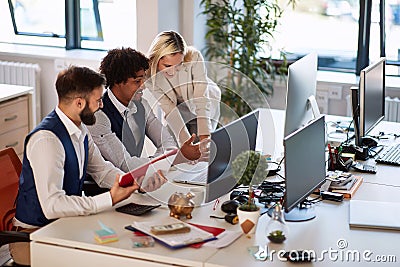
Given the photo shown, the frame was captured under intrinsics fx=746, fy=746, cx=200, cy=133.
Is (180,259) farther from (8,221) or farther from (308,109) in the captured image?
(308,109)

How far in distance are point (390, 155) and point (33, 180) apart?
193 cm

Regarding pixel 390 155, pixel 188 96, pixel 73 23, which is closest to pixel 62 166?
pixel 188 96

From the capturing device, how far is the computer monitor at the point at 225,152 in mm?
2896

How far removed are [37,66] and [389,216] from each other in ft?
A: 12.5

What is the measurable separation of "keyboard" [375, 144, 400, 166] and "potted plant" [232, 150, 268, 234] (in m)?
1.06

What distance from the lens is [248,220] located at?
2.79 metres

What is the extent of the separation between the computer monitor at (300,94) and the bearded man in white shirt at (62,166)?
2.62ft

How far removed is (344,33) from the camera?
19.4ft

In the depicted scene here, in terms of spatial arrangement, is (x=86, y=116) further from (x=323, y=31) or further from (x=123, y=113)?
(x=323, y=31)

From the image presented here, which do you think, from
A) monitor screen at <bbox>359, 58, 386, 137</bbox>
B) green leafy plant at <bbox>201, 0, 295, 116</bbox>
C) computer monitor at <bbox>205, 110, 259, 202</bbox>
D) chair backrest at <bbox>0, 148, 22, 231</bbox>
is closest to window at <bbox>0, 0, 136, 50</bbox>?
green leafy plant at <bbox>201, 0, 295, 116</bbox>

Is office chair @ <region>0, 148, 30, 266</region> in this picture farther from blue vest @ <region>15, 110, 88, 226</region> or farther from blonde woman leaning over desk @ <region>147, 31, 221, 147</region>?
blonde woman leaning over desk @ <region>147, 31, 221, 147</region>

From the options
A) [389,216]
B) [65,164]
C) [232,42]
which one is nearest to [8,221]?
[65,164]

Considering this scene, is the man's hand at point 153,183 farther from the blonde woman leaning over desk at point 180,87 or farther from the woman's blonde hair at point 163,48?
the woman's blonde hair at point 163,48
